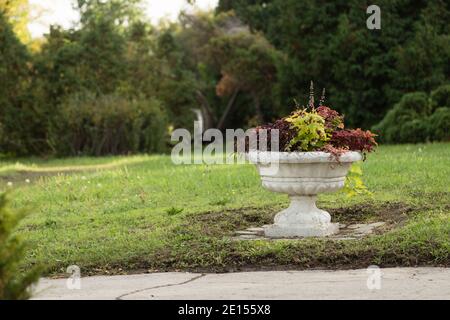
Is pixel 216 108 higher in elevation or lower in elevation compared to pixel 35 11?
lower

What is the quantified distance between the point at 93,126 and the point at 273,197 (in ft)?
46.7

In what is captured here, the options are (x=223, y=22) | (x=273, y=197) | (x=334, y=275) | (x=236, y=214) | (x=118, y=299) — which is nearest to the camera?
(x=118, y=299)

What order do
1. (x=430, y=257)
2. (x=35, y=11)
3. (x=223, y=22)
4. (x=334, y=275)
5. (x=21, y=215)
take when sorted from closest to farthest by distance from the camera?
1. (x=21, y=215)
2. (x=334, y=275)
3. (x=430, y=257)
4. (x=223, y=22)
5. (x=35, y=11)

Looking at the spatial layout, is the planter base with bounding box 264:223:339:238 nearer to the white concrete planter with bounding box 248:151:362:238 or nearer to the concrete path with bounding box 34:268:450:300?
the white concrete planter with bounding box 248:151:362:238

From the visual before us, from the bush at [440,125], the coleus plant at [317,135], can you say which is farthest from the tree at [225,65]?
the coleus plant at [317,135]

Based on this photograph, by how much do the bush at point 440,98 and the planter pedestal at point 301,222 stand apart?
48.1ft

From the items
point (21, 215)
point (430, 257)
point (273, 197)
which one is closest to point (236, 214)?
point (273, 197)

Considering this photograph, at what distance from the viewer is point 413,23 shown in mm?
27781

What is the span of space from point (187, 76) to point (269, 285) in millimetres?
26696

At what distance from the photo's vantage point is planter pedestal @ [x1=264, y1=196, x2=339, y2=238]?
9.17m

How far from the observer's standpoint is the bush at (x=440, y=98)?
2306 cm

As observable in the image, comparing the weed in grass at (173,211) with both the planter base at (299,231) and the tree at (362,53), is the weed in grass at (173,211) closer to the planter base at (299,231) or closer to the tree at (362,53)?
the planter base at (299,231)

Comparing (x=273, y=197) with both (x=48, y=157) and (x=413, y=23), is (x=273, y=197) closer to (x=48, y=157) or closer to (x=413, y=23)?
(x=48, y=157)

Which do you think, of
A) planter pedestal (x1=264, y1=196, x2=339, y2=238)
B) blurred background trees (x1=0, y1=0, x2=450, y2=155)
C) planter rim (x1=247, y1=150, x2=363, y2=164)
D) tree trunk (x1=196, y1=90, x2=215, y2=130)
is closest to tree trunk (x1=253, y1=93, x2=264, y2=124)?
blurred background trees (x1=0, y1=0, x2=450, y2=155)
